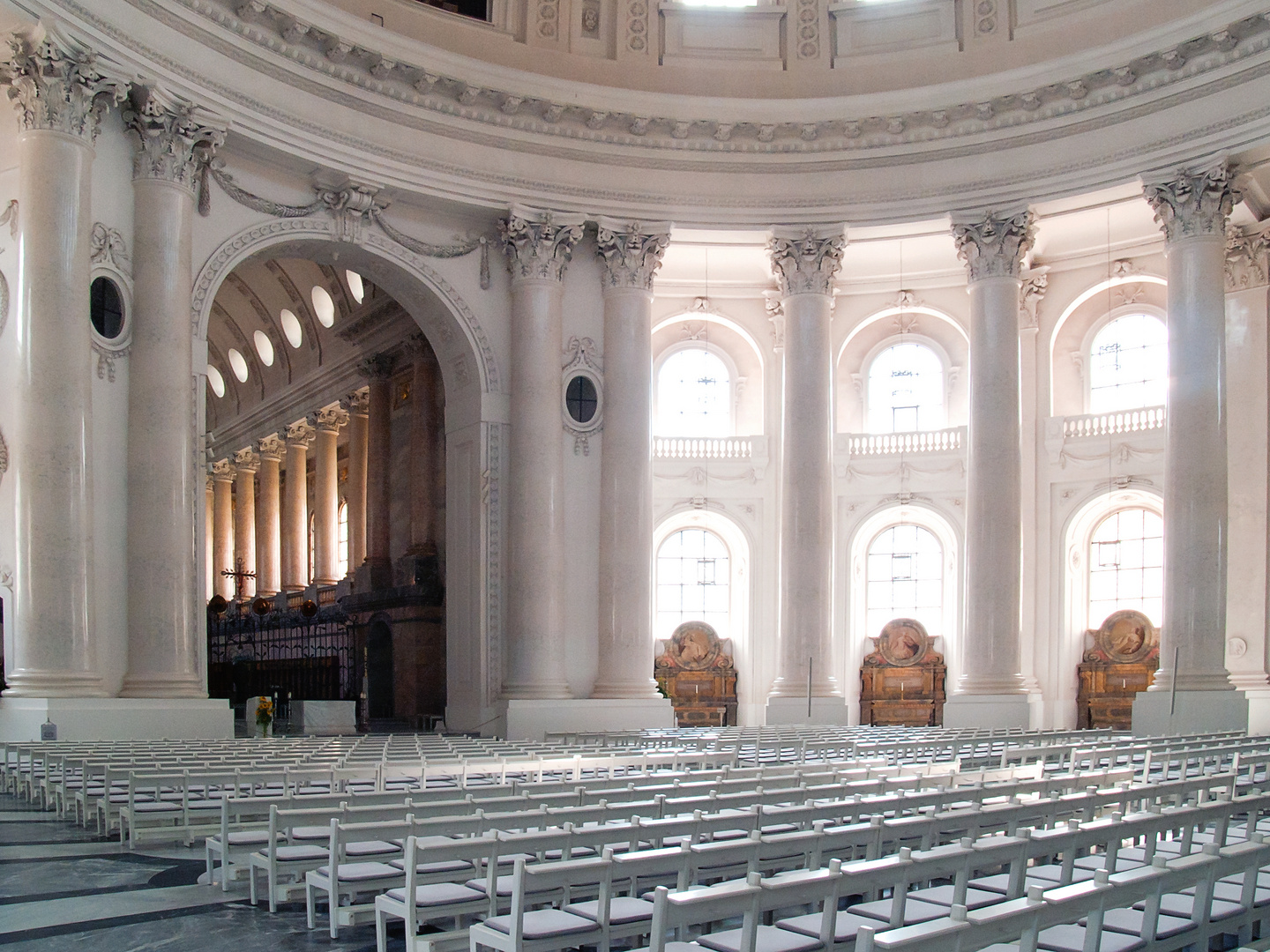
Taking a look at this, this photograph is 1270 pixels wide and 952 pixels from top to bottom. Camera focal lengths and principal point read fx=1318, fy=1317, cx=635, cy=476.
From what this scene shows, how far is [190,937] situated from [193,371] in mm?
16641

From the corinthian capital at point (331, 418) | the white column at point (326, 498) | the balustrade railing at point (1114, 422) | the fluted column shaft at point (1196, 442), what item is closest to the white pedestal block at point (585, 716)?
the fluted column shaft at point (1196, 442)

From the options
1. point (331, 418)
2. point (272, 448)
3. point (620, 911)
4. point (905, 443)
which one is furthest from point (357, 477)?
point (620, 911)

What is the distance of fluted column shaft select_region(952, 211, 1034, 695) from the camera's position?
88.5ft

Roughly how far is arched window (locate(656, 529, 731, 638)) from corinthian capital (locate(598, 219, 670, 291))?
1030 cm

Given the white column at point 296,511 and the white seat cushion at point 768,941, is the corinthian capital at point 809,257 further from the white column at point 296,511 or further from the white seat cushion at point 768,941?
the white seat cushion at point 768,941

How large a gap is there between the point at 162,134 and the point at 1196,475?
19.4 m

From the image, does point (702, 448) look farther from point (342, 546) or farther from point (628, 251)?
point (342, 546)

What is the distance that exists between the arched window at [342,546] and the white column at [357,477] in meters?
2.58

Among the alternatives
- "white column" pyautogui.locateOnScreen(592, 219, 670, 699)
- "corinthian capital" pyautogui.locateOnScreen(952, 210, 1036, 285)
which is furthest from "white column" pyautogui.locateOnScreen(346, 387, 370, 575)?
"corinthian capital" pyautogui.locateOnScreen(952, 210, 1036, 285)

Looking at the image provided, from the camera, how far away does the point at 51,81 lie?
2002 centimetres

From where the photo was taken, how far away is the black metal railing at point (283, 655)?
114 ft

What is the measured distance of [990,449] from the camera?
1072 inches

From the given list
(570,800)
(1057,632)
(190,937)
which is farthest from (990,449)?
(190,937)

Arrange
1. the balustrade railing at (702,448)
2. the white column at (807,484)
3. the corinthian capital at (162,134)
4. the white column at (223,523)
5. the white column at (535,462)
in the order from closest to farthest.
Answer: the corinthian capital at (162,134) < the white column at (535,462) < the white column at (807,484) < the balustrade railing at (702,448) < the white column at (223,523)
